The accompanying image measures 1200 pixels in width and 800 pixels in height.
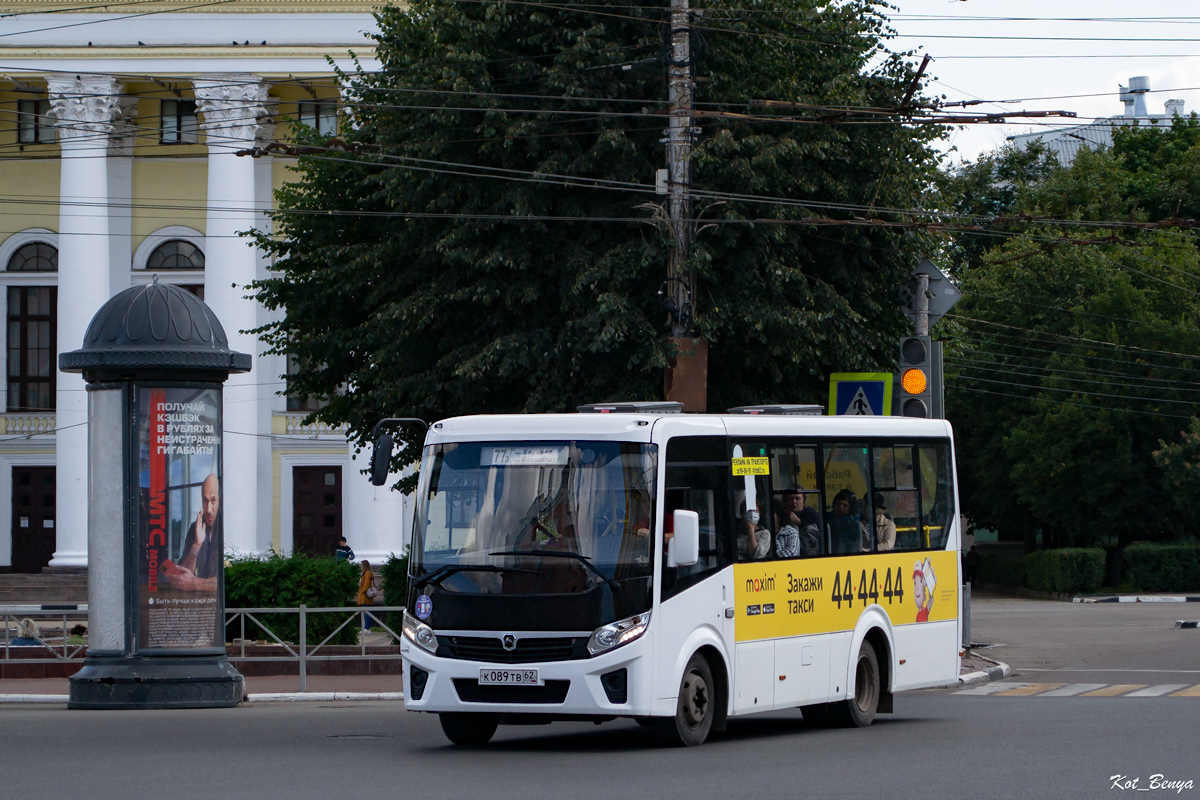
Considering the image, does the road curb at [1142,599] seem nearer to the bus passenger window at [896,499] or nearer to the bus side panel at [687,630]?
the bus passenger window at [896,499]

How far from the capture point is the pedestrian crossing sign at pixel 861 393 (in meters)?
20.8

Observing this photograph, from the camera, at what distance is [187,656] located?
17297 mm

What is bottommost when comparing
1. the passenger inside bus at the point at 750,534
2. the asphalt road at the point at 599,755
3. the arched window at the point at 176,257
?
the asphalt road at the point at 599,755

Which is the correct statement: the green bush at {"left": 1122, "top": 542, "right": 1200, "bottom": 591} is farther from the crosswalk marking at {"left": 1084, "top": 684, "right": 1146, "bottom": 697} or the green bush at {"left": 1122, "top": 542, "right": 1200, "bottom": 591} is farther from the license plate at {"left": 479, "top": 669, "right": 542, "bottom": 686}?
the license plate at {"left": 479, "top": 669, "right": 542, "bottom": 686}

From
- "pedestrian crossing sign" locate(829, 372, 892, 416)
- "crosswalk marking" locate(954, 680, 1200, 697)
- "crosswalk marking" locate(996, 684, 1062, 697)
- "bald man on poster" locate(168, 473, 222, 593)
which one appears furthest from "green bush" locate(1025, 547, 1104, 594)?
"bald man on poster" locate(168, 473, 222, 593)

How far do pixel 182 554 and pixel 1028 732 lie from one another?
28.6 ft

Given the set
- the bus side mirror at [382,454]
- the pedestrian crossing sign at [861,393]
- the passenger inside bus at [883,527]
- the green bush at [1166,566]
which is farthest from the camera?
the green bush at [1166,566]

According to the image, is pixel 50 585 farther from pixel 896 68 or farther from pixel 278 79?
pixel 896 68

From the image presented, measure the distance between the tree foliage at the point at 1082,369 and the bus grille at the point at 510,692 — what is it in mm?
37220

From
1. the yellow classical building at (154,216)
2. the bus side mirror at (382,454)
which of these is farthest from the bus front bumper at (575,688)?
the yellow classical building at (154,216)

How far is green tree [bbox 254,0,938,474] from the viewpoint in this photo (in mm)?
21484

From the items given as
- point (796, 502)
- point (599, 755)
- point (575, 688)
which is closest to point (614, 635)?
point (575, 688)

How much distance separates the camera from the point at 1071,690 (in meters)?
19.3

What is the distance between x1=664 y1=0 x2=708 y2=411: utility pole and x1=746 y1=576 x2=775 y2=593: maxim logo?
687 centimetres
